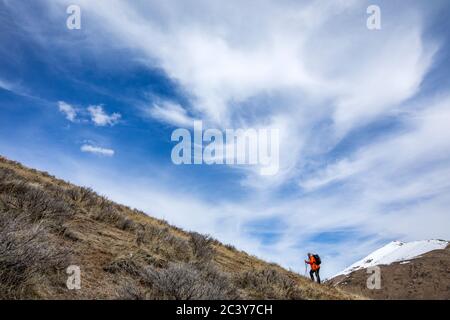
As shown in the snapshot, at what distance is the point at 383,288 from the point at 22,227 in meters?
33.9

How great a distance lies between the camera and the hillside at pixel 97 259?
17.3ft

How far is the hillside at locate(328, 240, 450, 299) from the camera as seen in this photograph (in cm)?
2909

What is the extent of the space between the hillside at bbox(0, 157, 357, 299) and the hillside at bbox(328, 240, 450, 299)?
20067 mm

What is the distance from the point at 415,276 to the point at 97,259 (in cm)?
3408

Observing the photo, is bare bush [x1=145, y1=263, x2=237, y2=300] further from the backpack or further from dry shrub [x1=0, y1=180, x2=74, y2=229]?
the backpack

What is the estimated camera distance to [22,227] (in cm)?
662

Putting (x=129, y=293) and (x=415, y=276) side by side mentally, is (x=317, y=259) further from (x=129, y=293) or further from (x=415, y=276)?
(x=415, y=276)

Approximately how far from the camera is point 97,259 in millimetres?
7195

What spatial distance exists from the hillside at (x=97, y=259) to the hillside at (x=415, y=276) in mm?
20067

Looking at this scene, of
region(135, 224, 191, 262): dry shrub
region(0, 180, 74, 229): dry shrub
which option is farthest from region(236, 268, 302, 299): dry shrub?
region(0, 180, 74, 229): dry shrub

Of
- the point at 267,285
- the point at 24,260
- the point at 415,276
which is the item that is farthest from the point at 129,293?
the point at 415,276

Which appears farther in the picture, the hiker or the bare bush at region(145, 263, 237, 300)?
the hiker

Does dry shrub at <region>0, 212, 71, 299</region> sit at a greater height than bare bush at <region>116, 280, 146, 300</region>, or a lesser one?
greater
